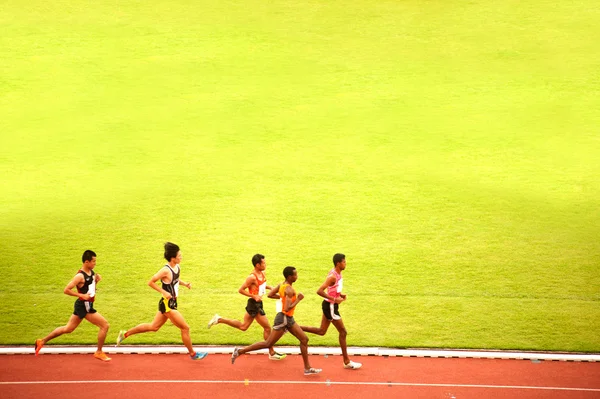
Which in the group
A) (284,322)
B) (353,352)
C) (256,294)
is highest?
(256,294)

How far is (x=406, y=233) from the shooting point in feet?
72.9

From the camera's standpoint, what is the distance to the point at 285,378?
45.3 ft

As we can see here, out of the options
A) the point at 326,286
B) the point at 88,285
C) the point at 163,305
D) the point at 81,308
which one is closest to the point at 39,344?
the point at 81,308

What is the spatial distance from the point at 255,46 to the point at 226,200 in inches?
556

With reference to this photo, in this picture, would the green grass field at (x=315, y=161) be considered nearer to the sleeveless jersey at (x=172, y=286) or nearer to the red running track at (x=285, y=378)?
the red running track at (x=285, y=378)

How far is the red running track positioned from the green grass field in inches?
45.4

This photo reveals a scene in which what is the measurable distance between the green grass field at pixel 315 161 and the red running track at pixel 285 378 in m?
1.15

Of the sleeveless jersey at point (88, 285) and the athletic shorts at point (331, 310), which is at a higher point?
the sleeveless jersey at point (88, 285)

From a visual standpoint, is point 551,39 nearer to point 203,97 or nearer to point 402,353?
point 203,97

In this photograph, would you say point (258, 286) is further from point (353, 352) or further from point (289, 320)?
point (353, 352)

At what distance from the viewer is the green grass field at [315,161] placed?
1800 cm

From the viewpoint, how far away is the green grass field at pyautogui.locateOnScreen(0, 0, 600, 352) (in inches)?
709

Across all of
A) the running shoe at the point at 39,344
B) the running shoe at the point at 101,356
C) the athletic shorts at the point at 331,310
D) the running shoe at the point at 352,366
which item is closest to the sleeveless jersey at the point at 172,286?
the running shoe at the point at 101,356

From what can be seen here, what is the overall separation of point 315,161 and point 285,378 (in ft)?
48.1
